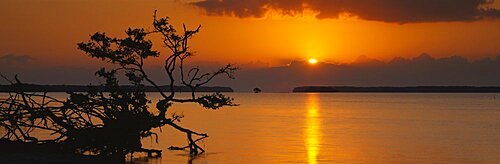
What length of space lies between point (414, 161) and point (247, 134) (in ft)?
65.9

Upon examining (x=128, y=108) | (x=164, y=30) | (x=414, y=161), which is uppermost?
(x=164, y=30)

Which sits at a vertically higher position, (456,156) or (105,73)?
(105,73)

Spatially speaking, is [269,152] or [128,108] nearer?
[128,108]

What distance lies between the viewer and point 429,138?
174 ft

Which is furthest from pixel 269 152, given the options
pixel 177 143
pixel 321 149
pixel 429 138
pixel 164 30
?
pixel 429 138

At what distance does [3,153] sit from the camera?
22.0 meters

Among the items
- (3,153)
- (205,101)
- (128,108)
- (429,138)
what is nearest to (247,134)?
(429,138)

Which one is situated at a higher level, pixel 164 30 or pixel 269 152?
pixel 164 30

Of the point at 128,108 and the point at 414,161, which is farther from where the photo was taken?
the point at 414,161

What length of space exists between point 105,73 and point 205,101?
4602 mm

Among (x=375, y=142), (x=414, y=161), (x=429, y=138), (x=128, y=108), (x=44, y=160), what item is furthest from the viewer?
(x=429, y=138)

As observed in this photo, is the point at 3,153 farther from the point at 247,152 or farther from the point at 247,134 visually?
the point at 247,134

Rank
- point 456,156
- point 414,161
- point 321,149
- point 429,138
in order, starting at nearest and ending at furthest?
1. point 414,161
2. point 456,156
3. point 321,149
4. point 429,138

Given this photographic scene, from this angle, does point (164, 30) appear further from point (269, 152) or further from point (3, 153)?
point (269, 152)
